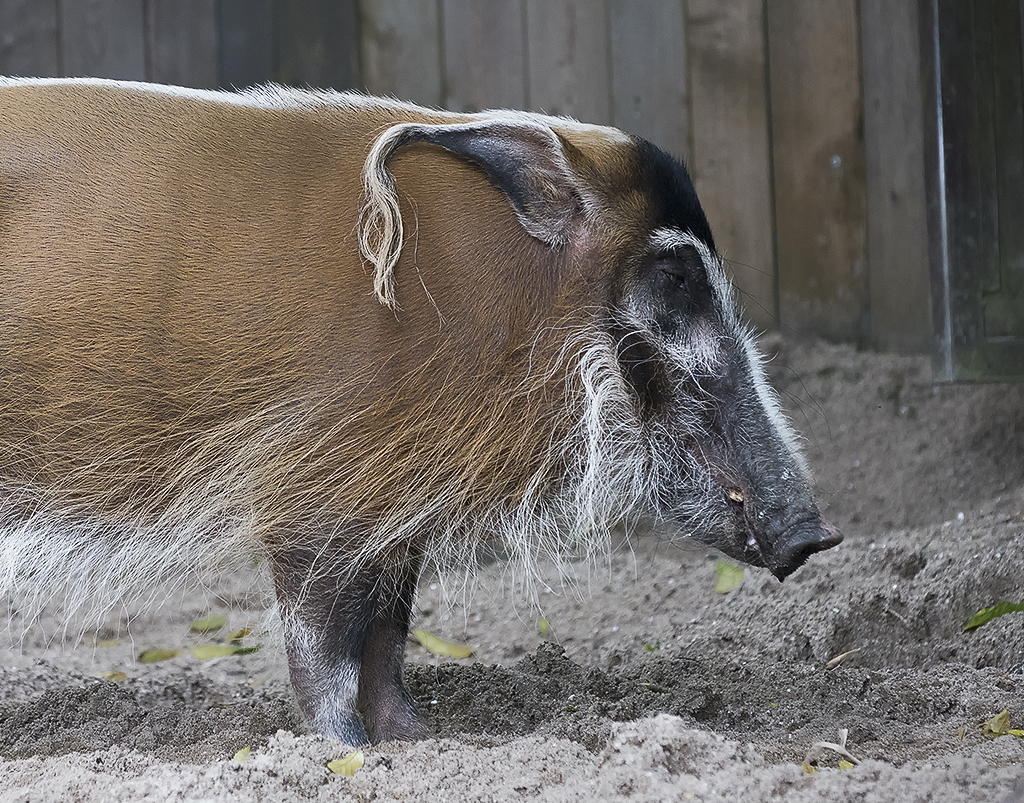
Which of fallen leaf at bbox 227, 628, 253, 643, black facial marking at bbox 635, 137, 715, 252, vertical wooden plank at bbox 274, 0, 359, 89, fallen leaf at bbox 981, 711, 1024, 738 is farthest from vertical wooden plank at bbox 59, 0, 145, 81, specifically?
fallen leaf at bbox 981, 711, 1024, 738

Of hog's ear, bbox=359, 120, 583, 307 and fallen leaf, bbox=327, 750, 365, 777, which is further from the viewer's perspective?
hog's ear, bbox=359, 120, 583, 307

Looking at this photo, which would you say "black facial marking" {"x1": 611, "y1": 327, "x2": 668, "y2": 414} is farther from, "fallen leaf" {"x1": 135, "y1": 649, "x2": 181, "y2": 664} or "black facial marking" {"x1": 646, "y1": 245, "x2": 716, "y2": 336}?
"fallen leaf" {"x1": 135, "y1": 649, "x2": 181, "y2": 664}

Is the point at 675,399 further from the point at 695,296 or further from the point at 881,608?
the point at 881,608

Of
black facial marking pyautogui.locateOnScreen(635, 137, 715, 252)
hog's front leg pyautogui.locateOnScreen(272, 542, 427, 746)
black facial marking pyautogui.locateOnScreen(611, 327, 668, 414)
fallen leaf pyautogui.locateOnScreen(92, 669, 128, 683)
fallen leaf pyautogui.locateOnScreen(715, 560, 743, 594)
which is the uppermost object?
black facial marking pyautogui.locateOnScreen(635, 137, 715, 252)

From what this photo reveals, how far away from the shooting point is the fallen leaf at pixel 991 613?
117 inches

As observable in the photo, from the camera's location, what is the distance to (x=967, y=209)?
157 inches

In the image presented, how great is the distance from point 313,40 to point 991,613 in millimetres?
3246

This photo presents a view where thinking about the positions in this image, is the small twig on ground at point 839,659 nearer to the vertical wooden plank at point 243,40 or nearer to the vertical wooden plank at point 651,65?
→ the vertical wooden plank at point 651,65

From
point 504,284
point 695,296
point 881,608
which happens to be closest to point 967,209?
point 881,608

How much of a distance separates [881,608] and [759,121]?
2.14 meters

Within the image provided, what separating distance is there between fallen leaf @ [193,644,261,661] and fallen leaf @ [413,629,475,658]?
543mm

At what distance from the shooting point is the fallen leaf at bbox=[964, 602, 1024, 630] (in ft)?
9.72

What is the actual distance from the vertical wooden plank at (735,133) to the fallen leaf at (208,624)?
2.38 meters

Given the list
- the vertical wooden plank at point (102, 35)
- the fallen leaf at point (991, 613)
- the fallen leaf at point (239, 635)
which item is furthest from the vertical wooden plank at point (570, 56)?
the fallen leaf at point (991, 613)
